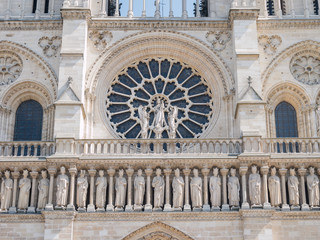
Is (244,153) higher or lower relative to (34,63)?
lower

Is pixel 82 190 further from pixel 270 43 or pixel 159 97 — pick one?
pixel 270 43

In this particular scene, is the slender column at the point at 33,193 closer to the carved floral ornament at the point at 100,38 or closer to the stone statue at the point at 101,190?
the stone statue at the point at 101,190

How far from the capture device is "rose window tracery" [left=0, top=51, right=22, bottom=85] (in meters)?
22.2

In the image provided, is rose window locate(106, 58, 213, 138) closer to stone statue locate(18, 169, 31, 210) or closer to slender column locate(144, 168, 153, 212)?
slender column locate(144, 168, 153, 212)

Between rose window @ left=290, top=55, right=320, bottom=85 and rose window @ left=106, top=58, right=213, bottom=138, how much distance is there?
9.22 ft

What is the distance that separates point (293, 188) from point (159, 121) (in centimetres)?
423

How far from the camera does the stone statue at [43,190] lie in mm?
19253

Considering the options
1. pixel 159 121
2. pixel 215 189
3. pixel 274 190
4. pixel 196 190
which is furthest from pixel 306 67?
pixel 196 190

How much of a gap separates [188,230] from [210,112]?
442 cm

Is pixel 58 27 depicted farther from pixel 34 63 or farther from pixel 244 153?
pixel 244 153

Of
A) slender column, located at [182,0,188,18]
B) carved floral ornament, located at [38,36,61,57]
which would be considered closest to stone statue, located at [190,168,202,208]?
slender column, located at [182,0,188,18]

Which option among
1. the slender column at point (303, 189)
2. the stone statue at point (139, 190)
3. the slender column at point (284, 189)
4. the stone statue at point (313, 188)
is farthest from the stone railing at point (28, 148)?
the stone statue at point (313, 188)

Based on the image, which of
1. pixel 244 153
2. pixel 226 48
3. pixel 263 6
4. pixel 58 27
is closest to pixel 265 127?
pixel 244 153

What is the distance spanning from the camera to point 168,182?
63.7ft
